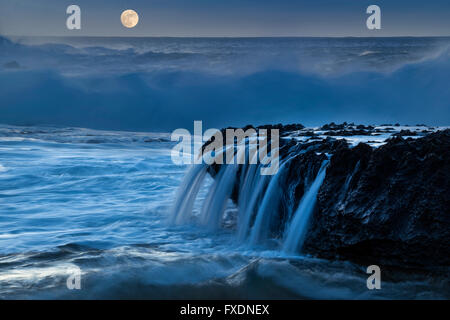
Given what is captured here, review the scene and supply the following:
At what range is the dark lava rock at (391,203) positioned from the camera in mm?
3273

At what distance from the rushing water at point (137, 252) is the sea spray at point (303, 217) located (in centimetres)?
11

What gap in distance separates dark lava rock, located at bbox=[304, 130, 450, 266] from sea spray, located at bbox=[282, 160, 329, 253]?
0.53 ft

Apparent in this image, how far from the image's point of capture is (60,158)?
10.5m

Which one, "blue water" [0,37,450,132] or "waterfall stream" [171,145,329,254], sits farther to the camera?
"blue water" [0,37,450,132]

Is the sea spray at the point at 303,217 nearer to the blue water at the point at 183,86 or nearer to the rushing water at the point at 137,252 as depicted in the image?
the rushing water at the point at 137,252

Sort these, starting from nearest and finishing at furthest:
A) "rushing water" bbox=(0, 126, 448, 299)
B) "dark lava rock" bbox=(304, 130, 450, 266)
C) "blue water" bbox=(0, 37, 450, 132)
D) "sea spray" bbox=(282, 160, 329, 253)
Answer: "dark lava rock" bbox=(304, 130, 450, 266)
"rushing water" bbox=(0, 126, 448, 299)
"sea spray" bbox=(282, 160, 329, 253)
"blue water" bbox=(0, 37, 450, 132)

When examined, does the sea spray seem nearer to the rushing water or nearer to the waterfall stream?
the waterfall stream

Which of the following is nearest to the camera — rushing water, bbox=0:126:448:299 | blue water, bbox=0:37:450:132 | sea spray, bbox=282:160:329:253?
rushing water, bbox=0:126:448:299

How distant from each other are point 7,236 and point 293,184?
3.19m

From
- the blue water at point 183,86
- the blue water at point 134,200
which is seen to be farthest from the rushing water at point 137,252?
the blue water at point 183,86

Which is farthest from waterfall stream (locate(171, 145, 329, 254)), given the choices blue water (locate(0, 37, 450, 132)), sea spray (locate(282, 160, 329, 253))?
blue water (locate(0, 37, 450, 132))

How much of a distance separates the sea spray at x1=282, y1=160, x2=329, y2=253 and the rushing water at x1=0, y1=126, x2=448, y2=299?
0.11 metres

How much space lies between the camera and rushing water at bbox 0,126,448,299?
11.5 feet
